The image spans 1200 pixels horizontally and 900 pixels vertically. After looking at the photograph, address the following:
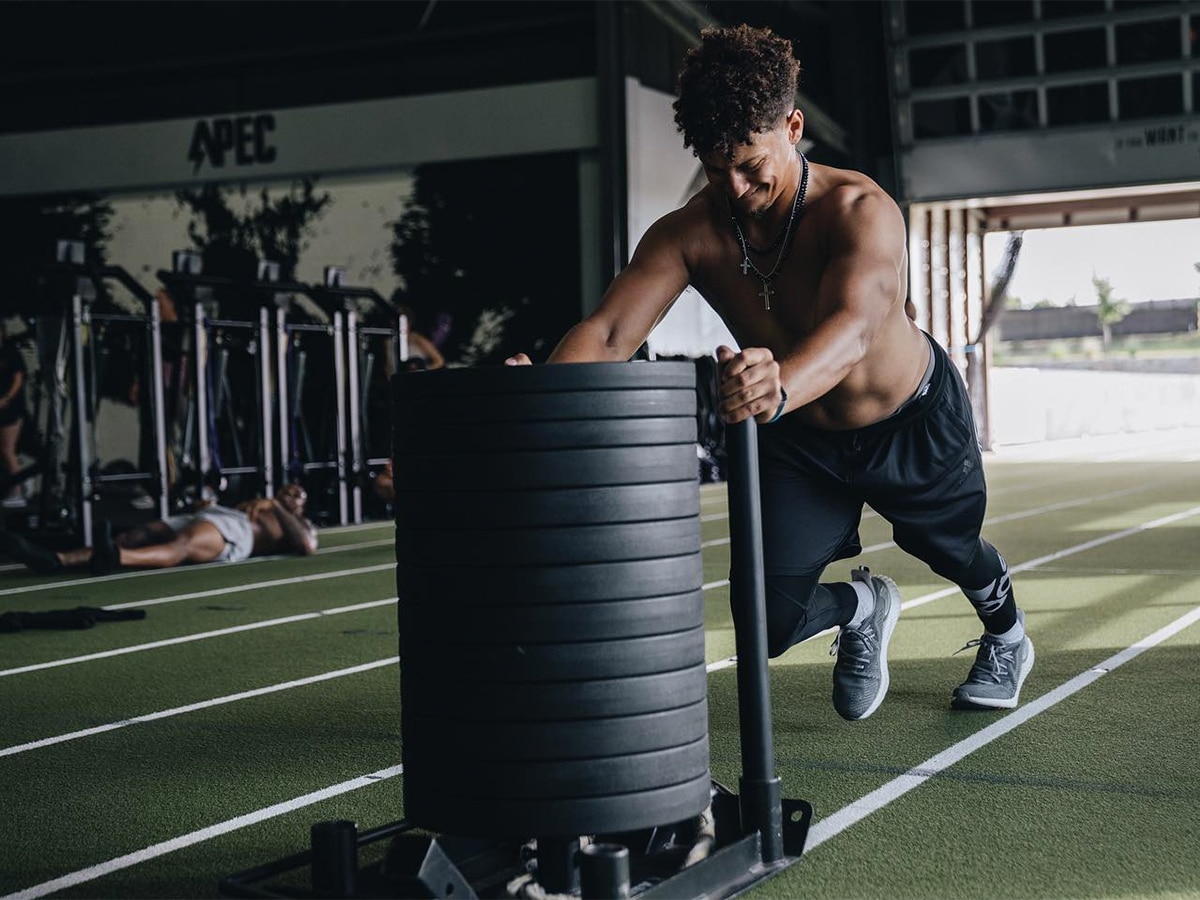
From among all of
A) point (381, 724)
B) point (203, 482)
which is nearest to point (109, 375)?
point (203, 482)

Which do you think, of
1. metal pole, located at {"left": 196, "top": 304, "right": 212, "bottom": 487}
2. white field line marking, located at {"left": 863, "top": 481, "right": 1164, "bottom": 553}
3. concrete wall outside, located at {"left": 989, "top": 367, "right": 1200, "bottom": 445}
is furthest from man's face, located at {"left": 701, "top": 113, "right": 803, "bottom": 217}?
concrete wall outside, located at {"left": 989, "top": 367, "right": 1200, "bottom": 445}

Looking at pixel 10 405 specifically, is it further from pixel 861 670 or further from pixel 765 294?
pixel 765 294

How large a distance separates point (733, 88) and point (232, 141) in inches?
471

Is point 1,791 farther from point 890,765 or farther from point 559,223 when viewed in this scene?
point 559,223

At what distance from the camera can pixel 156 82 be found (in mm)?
13836

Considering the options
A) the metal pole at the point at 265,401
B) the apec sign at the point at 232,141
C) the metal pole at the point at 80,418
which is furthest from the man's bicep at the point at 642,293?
the apec sign at the point at 232,141

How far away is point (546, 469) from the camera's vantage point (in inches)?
77.4

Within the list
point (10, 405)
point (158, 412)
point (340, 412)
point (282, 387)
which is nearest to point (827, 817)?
point (158, 412)

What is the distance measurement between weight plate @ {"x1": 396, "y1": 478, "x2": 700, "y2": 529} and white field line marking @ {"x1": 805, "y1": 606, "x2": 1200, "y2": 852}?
2.44 ft

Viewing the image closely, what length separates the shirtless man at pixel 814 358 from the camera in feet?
7.63

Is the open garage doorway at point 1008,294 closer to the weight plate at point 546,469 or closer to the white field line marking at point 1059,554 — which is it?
the white field line marking at point 1059,554

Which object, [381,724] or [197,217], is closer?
[381,724]

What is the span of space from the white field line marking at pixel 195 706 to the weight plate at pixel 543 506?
177 centimetres

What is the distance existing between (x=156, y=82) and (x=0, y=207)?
206cm
